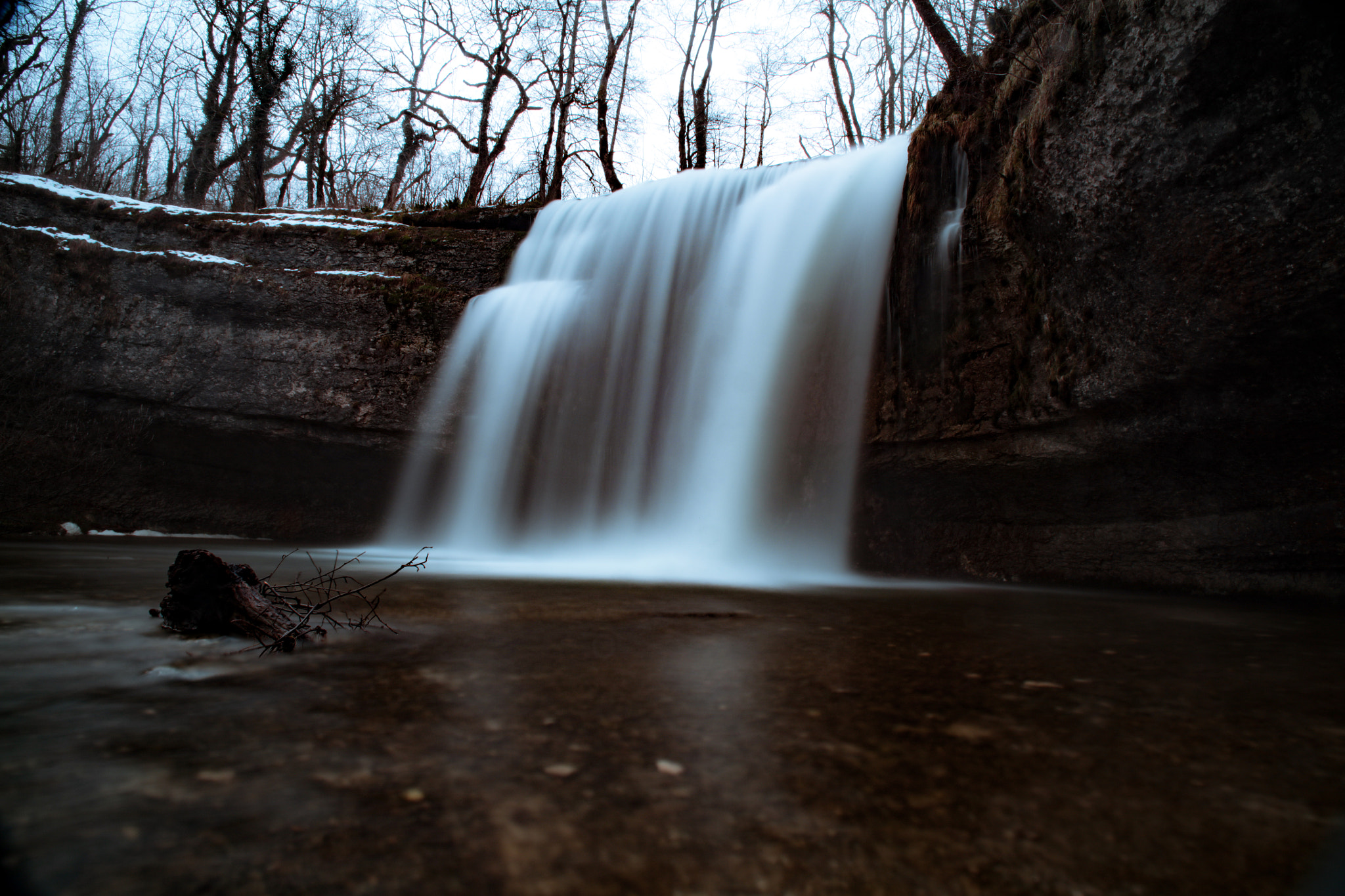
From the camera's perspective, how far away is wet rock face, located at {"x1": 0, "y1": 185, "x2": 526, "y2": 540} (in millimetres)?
7988

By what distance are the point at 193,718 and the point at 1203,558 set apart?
5851 mm

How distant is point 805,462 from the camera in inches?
259

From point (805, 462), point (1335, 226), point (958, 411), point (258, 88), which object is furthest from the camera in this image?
point (258, 88)

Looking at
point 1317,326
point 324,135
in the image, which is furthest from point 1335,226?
point 324,135

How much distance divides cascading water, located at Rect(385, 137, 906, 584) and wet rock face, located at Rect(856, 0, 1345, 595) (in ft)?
2.18

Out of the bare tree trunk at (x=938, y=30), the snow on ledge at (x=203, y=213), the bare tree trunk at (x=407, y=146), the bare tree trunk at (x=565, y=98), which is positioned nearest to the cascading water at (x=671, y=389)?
the bare tree trunk at (x=938, y=30)

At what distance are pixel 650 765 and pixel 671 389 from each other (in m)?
5.99

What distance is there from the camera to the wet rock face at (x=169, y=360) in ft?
26.2

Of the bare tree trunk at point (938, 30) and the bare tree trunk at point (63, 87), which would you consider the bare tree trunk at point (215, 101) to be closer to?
the bare tree trunk at point (63, 87)

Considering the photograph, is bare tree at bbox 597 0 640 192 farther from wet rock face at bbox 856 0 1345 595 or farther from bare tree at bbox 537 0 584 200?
wet rock face at bbox 856 0 1345 595

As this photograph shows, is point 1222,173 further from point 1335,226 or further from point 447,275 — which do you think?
point 447,275

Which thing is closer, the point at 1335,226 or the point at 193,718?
the point at 193,718

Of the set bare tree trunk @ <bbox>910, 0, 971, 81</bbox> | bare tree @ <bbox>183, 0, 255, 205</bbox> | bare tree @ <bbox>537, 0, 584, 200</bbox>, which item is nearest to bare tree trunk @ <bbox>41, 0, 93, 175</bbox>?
bare tree @ <bbox>183, 0, 255, 205</bbox>

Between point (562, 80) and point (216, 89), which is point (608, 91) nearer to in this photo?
point (562, 80)
